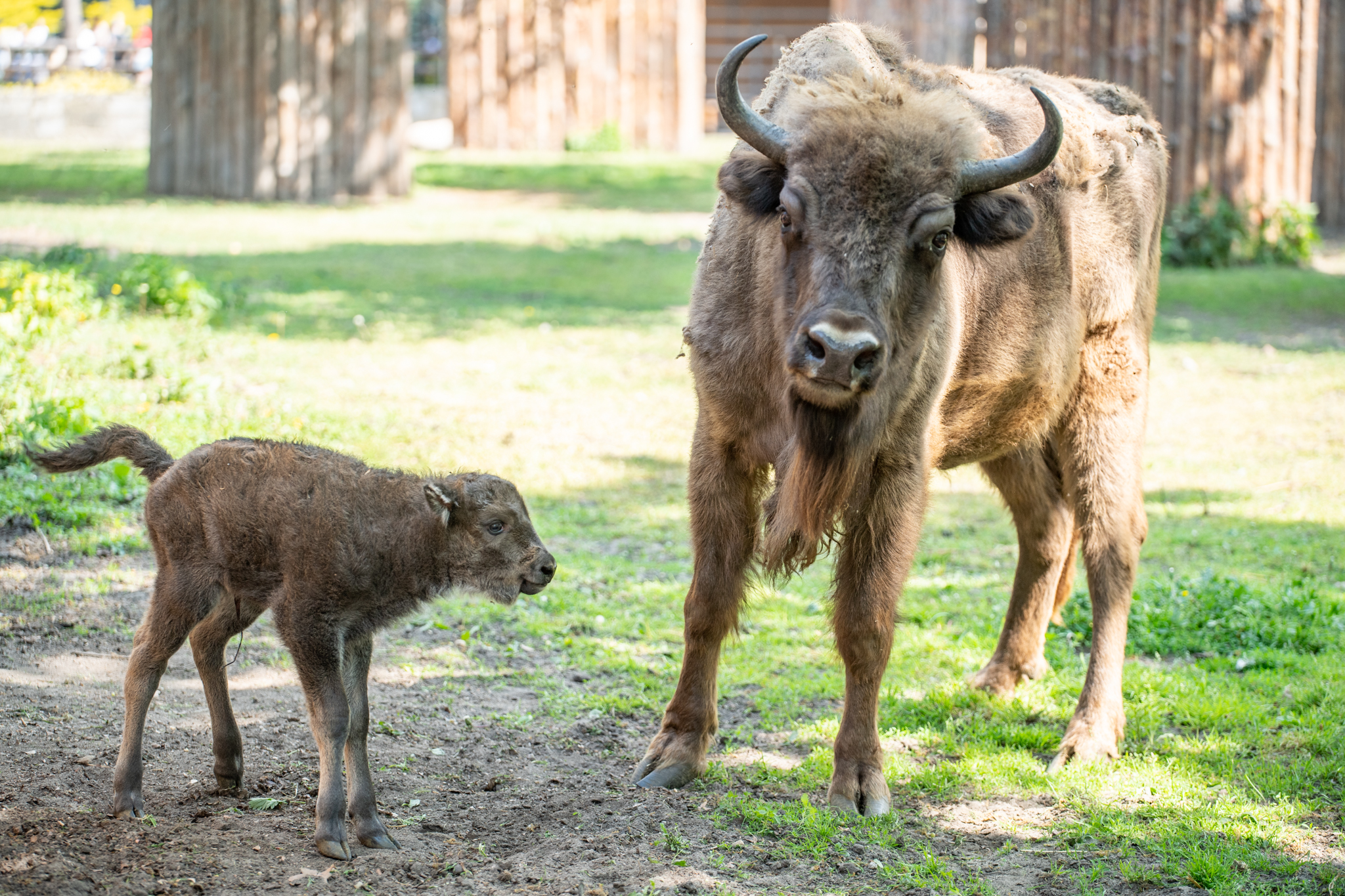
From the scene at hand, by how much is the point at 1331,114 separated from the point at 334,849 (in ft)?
64.1

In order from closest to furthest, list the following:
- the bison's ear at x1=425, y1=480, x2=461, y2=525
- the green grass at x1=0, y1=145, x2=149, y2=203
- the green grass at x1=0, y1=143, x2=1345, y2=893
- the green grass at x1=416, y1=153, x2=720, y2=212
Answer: the bison's ear at x1=425, y1=480, x2=461, y2=525 < the green grass at x1=0, y1=143, x2=1345, y2=893 < the green grass at x1=0, y1=145, x2=149, y2=203 < the green grass at x1=416, y1=153, x2=720, y2=212

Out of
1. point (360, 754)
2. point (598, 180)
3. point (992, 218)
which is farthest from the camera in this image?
point (598, 180)

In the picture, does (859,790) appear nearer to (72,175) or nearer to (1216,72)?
(1216,72)

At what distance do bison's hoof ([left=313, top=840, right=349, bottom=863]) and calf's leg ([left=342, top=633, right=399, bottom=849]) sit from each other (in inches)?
5.3

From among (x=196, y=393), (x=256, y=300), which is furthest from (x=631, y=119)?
(x=196, y=393)

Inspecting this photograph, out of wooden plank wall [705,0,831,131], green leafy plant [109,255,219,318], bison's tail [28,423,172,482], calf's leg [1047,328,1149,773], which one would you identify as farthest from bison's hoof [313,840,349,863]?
wooden plank wall [705,0,831,131]

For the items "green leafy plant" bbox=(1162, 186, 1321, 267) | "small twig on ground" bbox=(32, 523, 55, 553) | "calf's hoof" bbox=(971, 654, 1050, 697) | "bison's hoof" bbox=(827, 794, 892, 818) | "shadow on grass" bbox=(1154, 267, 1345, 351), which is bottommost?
"calf's hoof" bbox=(971, 654, 1050, 697)

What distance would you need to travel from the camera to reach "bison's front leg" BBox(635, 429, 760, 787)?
5.07 meters

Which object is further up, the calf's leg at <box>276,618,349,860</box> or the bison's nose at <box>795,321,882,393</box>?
the bison's nose at <box>795,321,882,393</box>

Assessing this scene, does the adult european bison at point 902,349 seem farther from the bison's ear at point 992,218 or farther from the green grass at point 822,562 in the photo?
the green grass at point 822,562

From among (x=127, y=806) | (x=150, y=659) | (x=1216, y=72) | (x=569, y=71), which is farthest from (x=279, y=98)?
(x=127, y=806)

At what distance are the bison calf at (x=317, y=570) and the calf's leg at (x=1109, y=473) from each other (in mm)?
2867

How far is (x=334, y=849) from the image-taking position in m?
4.12

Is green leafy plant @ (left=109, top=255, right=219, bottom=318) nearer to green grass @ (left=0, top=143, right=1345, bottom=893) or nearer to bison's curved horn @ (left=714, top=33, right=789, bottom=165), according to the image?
green grass @ (left=0, top=143, right=1345, bottom=893)
